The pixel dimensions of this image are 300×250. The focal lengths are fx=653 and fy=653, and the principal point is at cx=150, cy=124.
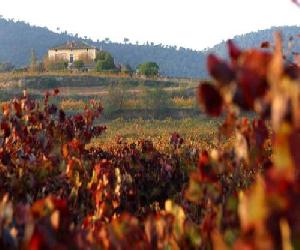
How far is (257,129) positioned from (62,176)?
3.06 meters

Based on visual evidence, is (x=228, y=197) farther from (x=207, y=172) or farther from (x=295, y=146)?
(x=295, y=146)

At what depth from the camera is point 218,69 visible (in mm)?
1292

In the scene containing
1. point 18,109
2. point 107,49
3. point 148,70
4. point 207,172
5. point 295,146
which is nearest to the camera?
point 295,146

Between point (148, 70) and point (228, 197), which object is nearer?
point (228, 197)

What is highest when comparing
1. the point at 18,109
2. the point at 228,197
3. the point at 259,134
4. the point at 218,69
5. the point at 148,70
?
the point at 218,69

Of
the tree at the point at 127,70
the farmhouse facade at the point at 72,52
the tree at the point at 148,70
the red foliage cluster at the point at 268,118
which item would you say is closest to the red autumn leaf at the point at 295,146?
the red foliage cluster at the point at 268,118

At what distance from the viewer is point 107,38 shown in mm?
151500

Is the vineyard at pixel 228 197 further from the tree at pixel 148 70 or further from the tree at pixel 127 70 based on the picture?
the tree at pixel 148 70

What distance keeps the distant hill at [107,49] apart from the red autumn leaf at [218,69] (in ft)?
439

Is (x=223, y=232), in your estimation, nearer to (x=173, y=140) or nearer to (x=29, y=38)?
(x=173, y=140)

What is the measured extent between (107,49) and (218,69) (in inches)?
5693

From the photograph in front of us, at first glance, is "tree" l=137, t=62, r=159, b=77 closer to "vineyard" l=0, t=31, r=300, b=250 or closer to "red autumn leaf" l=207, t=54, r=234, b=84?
"vineyard" l=0, t=31, r=300, b=250

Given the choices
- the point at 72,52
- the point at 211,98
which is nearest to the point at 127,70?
the point at 72,52

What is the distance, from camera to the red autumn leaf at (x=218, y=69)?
1.28m
